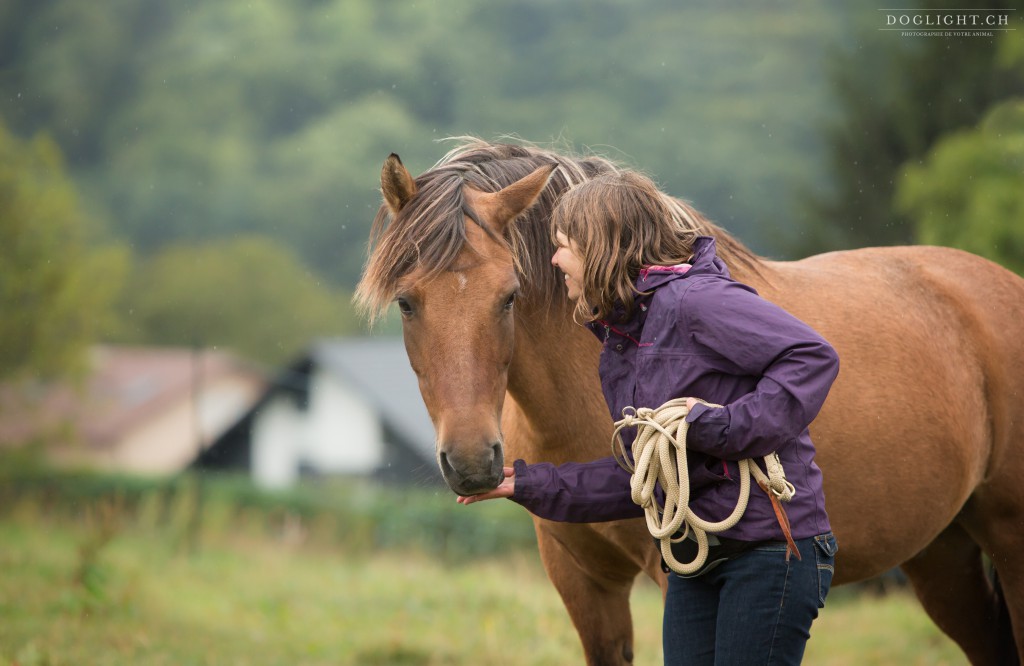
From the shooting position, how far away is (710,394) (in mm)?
2621

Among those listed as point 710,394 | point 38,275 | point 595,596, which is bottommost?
point 38,275

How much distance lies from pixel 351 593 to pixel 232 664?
11.8ft

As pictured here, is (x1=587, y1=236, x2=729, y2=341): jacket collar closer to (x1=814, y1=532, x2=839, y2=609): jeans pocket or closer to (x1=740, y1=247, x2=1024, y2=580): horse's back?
(x1=814, y1=532, x2=839, y2=609): jeans pocket

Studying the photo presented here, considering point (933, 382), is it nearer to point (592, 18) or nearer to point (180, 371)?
point (180, 371)

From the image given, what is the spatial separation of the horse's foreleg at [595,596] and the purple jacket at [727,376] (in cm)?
108

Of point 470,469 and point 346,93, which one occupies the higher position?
point 470,469

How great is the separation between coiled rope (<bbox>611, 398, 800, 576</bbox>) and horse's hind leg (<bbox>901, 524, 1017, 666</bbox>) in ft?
7.84

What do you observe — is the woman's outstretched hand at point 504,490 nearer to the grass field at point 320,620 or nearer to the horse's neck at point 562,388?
the horse's neck at point 562,388

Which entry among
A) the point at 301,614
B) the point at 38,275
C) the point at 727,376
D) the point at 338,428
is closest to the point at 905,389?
the point at 727,376

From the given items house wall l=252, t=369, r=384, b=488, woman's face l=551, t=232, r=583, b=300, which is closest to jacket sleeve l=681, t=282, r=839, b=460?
woman's face l=551, t=232, r=583, b=300

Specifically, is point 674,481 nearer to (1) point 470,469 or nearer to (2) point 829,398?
(1) point 470,469

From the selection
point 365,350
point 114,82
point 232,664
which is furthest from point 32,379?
point 114,82

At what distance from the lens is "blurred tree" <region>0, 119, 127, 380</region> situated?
60.0 ft

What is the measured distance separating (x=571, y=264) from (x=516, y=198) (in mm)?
418
